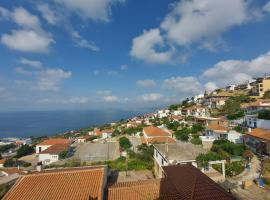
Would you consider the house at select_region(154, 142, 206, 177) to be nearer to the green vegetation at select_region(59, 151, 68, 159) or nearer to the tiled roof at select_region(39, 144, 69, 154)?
the green vegetation at select_region(59, 151, 68, 159)

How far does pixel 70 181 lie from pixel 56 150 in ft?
96.8

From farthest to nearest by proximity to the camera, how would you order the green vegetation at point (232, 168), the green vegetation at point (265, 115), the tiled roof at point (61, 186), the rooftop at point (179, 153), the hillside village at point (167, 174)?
the green vegetation at point (265, 115), the rooftop at point (179, 153), the green vegetation at point (232, 168), the hillside village at point (167, 174), the tiled roof at point (61, 186)

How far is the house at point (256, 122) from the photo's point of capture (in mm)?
35969

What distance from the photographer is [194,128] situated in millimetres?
46219

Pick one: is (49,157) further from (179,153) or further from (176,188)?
(176,188)

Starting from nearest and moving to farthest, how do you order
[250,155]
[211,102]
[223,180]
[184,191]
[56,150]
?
[184,191]
[223,180]
[250,155]
[56,150]
[211,102]

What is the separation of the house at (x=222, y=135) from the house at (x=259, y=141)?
2.71m

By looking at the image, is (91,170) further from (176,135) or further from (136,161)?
(176,135)

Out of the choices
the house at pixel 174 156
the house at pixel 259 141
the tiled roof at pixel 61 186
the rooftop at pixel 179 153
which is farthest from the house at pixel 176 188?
the house at pixel 259 141

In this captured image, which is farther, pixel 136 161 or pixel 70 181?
pixel 136 161

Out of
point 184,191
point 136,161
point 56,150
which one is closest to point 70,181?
point 184,191

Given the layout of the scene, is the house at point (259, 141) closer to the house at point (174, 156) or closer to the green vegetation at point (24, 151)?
the house at point (174, 156)

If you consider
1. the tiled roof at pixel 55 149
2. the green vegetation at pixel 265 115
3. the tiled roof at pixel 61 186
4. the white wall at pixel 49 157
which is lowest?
the white wall at pixel 49 157

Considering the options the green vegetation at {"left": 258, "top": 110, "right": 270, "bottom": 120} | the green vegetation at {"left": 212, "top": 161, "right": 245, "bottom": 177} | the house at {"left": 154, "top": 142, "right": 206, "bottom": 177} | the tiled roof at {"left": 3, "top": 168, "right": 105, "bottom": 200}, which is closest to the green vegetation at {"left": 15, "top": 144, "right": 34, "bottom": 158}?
the house at {"left": 154, "top": 142, "right": 206, "bottom": 177}
